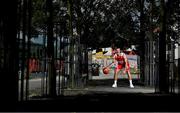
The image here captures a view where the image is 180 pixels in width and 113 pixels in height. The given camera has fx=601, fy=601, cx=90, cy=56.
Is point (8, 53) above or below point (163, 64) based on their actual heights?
above

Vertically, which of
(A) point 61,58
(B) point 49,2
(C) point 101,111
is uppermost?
(B) point 49,2

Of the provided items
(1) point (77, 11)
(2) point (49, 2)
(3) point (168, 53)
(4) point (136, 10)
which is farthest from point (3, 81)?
(4) point (136, 10)

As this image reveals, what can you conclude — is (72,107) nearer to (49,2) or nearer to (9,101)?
(9,101)

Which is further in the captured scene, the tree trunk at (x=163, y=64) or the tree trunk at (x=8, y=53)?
the tree trunk at (x=163, y=64)

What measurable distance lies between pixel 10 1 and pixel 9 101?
220 cm

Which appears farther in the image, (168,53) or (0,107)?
(168,53)

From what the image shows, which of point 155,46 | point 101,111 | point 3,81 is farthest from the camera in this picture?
point 155,46

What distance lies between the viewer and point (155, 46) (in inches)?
1035

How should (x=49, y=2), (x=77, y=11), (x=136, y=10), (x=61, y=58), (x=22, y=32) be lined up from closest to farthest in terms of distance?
1. (x=22, y=32)
2. (x=49, y=2)
3. (x=61, y=58)
4. (x=77, y=11)
5. (x=136, y=10)

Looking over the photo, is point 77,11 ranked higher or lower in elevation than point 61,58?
higher

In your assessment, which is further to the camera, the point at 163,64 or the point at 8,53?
the point at 163,64

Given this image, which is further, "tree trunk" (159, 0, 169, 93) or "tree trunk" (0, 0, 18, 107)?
"tree trunk" (159, 0, 169, 93)

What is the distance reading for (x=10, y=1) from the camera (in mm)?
13203

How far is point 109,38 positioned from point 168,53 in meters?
16.7
